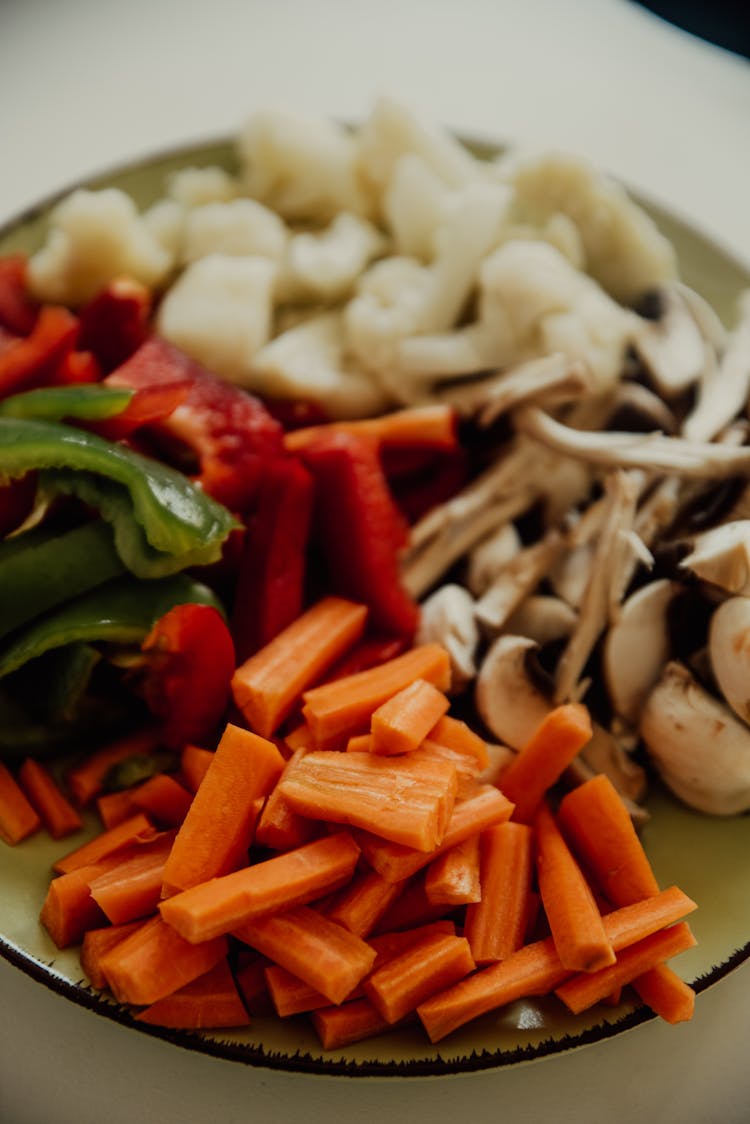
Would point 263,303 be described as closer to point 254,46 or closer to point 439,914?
point 439,914

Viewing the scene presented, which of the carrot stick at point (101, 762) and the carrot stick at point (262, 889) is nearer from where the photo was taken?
the carrot stick at point (262, 889)

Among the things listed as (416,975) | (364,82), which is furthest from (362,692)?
(364,82)

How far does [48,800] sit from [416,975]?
683 mm

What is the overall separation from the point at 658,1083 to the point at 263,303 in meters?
1.75

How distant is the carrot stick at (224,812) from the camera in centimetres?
151

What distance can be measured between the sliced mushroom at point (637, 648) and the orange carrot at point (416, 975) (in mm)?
576

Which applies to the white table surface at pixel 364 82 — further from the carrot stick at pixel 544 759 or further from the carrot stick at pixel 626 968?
the carrot stick at pixel 626 968

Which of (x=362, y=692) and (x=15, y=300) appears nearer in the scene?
(x=362, y=692)

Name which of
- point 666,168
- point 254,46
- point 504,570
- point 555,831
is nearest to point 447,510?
point 504,570

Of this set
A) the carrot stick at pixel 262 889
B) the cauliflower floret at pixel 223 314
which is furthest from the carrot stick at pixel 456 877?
the cauliflower floret at pixel 223 314

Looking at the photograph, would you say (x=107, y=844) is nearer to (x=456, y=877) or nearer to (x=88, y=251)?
(x=456, y=877)

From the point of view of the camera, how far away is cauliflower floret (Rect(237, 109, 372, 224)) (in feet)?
8.38

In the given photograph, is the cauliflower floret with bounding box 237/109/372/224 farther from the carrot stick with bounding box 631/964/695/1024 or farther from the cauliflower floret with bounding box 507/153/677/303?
the carrot stick with bounding box 631/964/695/1024

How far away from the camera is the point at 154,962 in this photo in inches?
56.6
